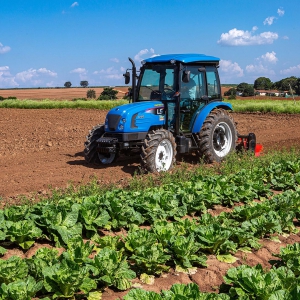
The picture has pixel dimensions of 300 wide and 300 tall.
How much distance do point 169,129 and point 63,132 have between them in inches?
295

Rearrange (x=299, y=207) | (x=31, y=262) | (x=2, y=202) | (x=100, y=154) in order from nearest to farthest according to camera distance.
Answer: (x=31, y=262) < (x=299, y=207) < (x=2, y=202) < (x=100, y=154)

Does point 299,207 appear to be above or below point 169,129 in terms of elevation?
below

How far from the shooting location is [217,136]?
1074 centimetres

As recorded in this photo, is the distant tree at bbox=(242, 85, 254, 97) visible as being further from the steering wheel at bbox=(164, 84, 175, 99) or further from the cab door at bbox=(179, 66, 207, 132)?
the steering wheel at bbox=(164, 84, 175, 99)

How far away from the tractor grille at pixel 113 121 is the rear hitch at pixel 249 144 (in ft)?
10.9

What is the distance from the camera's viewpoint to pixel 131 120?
9.32m

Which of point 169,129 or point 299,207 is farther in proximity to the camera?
point 169,129

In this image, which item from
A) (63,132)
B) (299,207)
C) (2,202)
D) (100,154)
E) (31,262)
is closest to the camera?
(31,262)

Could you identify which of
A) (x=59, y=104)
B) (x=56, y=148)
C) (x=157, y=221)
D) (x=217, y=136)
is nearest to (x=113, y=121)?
(x=217, y=136)

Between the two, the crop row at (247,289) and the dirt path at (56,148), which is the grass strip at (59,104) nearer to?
the dirt path at (56,148)

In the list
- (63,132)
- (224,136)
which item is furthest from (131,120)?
(63,132)

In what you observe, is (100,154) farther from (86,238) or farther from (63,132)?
(63,132)

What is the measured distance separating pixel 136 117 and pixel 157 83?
0.91 metres

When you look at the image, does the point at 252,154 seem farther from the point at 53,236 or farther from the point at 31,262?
the point at 31,262
